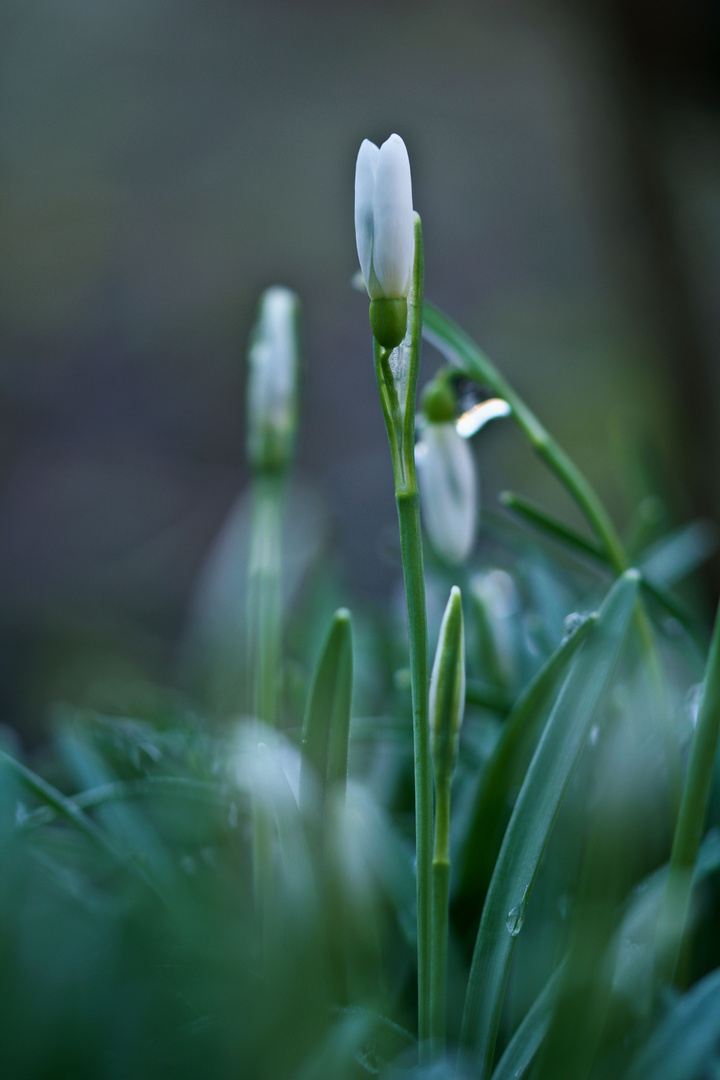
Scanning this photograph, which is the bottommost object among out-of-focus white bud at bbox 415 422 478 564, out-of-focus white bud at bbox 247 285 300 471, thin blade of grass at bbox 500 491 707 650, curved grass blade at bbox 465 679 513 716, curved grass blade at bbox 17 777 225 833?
curved grass blade at bbox 17 777 225 833

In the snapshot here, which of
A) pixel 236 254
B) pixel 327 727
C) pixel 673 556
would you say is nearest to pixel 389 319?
pixel 327 727

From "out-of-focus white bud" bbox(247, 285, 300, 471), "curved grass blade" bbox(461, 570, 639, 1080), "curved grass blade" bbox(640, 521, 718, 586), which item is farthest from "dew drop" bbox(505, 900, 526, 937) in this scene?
"curved grass blade" bbox(640, 521, 718, 586)

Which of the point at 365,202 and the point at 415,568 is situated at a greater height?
the point at 365,202

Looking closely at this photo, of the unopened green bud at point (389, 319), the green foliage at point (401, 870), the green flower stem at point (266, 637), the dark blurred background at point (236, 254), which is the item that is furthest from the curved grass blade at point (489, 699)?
the dark blurred background at point (236, 254)

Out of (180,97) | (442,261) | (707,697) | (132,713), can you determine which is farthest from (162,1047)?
(180,97)

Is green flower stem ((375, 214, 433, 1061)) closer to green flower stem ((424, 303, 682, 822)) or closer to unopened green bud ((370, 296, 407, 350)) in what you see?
unopened green bud ((370, 296, 407, 350))

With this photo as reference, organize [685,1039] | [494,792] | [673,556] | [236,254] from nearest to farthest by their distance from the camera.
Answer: [685,1039], [494,792], [673,556], [236,254]

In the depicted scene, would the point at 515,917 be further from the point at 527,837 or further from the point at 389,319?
the point at 389,319
